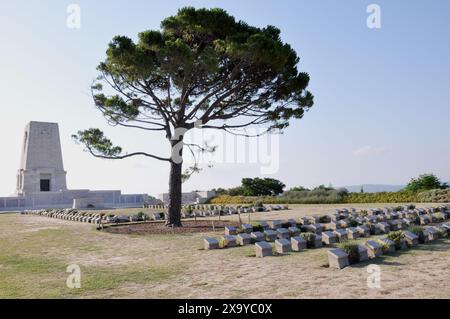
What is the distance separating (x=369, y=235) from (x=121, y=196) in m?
30.3

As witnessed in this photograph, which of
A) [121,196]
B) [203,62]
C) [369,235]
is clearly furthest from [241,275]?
[121,196]

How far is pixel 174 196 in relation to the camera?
629 inches

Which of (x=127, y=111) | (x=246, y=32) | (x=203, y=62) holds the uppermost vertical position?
(x=246, y=32)

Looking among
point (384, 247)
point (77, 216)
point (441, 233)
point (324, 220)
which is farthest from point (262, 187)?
point (384, 247)

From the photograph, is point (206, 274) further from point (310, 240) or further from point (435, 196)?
point (435, 196)

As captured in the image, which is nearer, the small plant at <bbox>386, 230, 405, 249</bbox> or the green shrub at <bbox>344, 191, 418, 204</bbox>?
the small plant at <bbox>386, 230, 405, 249</bbox>

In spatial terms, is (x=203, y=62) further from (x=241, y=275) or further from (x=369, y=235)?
(x=241, y=275)

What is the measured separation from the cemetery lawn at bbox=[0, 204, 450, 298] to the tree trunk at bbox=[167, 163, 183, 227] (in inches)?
200

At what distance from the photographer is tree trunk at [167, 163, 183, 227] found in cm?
1591

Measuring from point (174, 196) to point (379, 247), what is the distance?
9.33m

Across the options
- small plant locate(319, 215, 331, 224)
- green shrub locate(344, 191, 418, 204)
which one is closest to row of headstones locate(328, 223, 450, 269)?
small plant locate(319, 215, 331, 224)

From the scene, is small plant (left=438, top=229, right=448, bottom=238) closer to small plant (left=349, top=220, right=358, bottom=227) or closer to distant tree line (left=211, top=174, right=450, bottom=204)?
small plant (left=349, top=220, right=358, bottom=227)

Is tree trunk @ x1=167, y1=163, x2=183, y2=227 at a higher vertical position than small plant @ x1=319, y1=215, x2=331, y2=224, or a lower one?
higher
